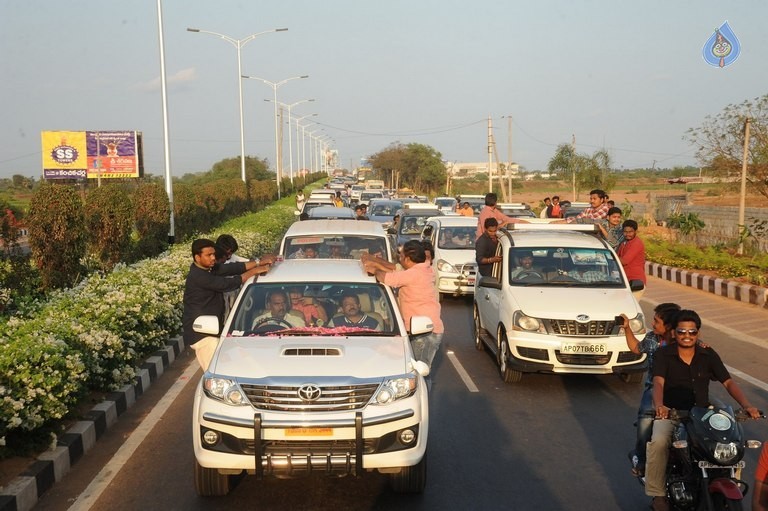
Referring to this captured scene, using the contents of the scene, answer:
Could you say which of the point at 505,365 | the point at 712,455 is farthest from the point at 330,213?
the point at 712,455

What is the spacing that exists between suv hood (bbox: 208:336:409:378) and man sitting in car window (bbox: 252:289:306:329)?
40cm

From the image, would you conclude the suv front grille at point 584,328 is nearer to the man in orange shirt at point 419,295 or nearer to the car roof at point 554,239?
the car roof at point 554,239

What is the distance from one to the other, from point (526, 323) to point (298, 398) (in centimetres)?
424

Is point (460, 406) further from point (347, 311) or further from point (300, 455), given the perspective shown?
point (300, 455)

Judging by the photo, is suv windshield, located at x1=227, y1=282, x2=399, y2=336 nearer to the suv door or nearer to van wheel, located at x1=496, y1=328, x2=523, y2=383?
van wheel, located at x1=496, y1=328, x2=523, y2=383

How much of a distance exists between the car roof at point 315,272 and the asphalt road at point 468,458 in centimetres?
150

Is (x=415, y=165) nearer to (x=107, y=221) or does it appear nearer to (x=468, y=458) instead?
(x=107, y=221)

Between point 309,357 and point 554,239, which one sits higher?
point 554,239

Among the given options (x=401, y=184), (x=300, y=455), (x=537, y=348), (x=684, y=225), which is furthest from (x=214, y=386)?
(x=401, y=184)

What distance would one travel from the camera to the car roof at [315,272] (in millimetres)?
6559

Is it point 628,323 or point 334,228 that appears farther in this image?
point 334,228

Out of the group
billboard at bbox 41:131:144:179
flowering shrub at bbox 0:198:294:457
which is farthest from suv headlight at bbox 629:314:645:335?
billboard at bbox 41:131:144:179

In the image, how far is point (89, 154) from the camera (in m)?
75.4

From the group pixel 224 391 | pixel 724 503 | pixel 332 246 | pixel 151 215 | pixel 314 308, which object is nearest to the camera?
pixel 724 503
